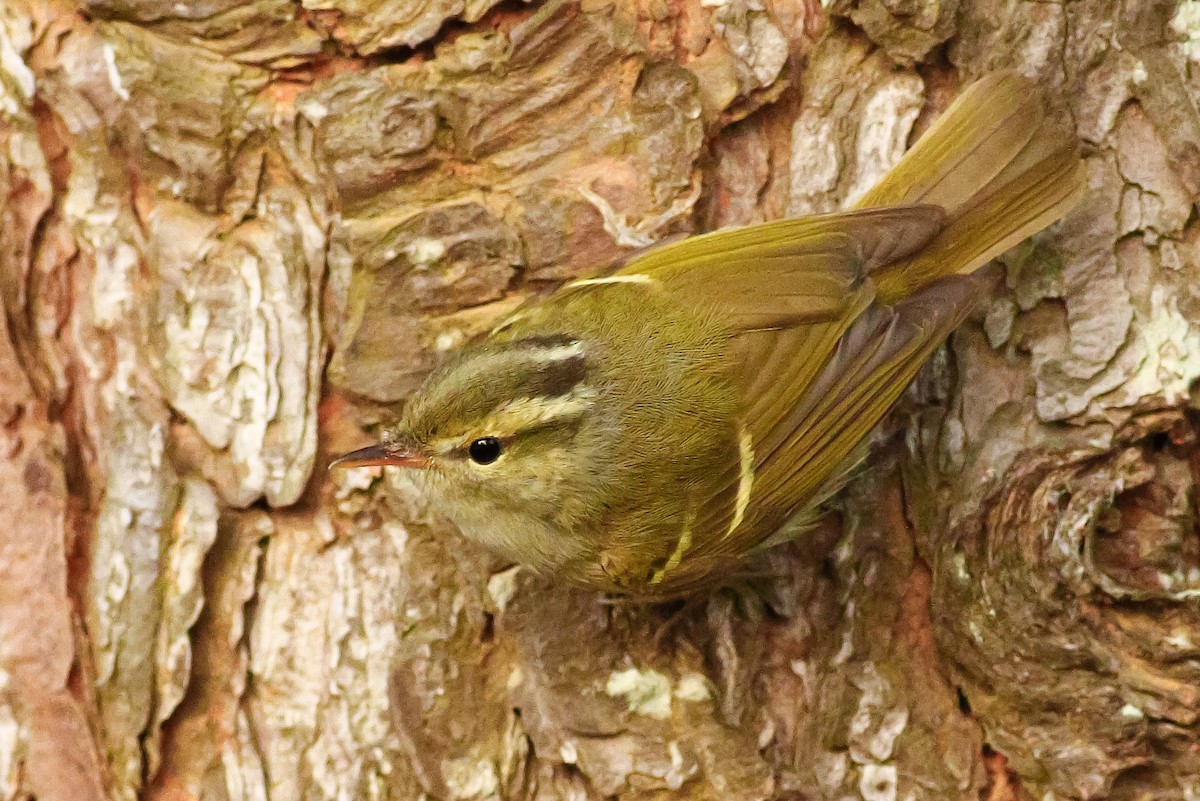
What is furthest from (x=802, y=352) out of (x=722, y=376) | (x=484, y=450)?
(x=484, y=450)

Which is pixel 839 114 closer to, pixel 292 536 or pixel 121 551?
pixel 292 536

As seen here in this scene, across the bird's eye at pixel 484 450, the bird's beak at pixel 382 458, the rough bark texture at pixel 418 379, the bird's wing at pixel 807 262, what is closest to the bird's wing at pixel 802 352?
the bird's wing at pixel 807 262

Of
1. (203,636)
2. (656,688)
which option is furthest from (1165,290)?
(203,636)

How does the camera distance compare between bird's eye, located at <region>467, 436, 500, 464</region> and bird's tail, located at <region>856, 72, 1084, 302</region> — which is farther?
bird's eye, located at <region>467, 436, 500, 464</region>

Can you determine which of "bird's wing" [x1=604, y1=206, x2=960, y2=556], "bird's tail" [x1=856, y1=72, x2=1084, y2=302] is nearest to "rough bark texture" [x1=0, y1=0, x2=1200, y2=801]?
"bird's tail" [x1=856, y1=72, x2=1084, y2=302]

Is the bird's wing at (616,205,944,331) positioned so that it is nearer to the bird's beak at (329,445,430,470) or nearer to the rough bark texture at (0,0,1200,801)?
the rough bark texture at (0,0,1200,801)
